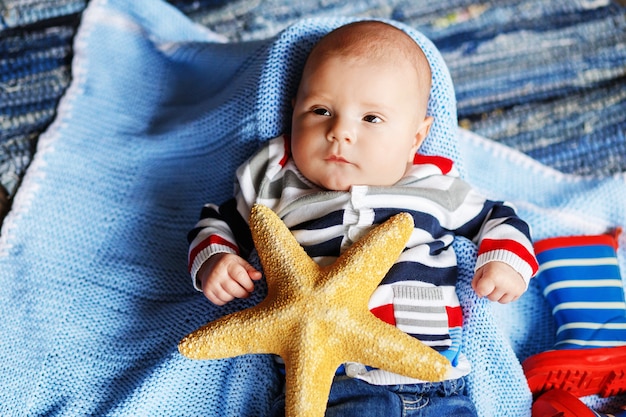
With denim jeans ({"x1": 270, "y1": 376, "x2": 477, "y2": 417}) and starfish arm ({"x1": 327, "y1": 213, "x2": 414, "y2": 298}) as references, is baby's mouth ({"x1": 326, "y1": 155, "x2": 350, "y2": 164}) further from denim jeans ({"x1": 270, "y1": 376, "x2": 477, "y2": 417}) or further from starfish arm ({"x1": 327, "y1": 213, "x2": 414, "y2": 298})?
denim jeans ({"x1": 270, "y1": 376, "x2": 477, "y2": 417})

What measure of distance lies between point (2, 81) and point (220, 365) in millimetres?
859

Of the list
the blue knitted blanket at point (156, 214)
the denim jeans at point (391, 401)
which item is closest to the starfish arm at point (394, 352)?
the denim jeans at point (391, 401)

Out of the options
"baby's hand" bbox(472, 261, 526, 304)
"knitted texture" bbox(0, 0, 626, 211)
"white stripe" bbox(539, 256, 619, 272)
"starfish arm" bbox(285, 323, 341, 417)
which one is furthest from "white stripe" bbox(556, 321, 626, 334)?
"starfish arm" bbox(285, 323, 341, 417)

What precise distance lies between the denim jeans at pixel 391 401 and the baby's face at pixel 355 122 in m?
0.31

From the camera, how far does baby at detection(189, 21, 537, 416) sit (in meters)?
0.99

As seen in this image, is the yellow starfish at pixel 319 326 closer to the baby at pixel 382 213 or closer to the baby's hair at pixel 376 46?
the baby at pixel 382 213

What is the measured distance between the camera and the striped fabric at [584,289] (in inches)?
45.1

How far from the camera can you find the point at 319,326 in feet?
2.90

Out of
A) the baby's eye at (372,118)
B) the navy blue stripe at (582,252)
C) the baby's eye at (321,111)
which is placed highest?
the baby's eye at (321,111)

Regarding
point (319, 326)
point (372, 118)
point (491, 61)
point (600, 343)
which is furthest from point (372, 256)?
point (491, 61)

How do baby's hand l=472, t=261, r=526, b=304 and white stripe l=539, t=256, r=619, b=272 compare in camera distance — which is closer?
baby's hand l=472, t=261, r=526, b=304

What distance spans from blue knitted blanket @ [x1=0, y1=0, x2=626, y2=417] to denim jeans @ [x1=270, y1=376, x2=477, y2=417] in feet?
0.21

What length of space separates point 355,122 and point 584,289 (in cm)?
53

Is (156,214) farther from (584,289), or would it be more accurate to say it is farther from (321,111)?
(584,289)
